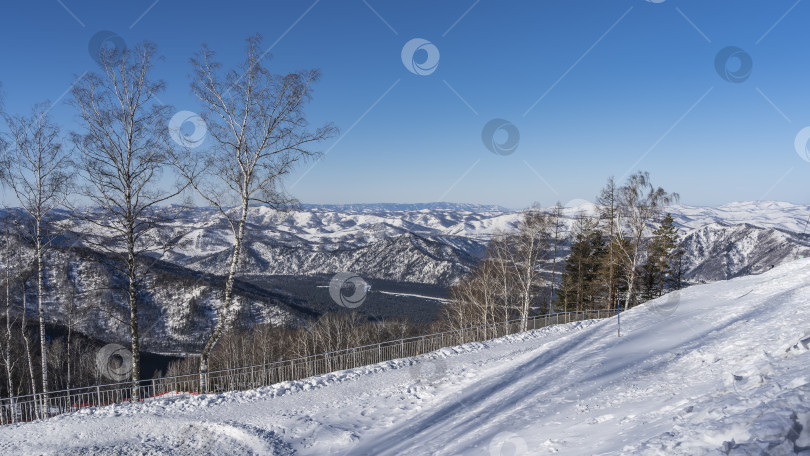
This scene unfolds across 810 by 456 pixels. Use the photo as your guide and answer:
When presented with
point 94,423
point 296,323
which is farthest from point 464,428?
point 296,323

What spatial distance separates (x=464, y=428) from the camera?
8766mm

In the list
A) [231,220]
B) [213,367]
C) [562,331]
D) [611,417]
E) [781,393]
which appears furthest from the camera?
[213,367]

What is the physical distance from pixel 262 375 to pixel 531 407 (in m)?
8.86

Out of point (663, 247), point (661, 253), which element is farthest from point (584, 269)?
point (663, 247)

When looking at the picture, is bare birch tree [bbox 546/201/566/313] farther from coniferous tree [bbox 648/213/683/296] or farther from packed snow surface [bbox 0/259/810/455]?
packed snow surface [bbox 0/259/810/455]

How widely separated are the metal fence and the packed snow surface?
278 cm

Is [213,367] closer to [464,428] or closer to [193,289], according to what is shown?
[193,289]

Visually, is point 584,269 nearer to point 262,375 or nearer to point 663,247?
point 663,247

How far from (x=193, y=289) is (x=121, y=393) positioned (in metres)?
91.7

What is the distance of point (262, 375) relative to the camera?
1370cm

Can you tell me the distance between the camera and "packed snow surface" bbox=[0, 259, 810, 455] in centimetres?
539

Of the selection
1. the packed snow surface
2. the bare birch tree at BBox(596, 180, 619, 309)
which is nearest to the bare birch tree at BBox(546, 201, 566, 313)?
the bare birch tree at BBox(596, 180, 619, 309)

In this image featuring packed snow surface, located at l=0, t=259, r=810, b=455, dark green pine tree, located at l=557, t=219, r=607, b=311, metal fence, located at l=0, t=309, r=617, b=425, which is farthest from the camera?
dark green pine tree, located at l=557, t=219, r=607, b=311

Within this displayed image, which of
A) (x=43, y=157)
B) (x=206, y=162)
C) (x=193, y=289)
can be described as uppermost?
(x=43, y=157)
